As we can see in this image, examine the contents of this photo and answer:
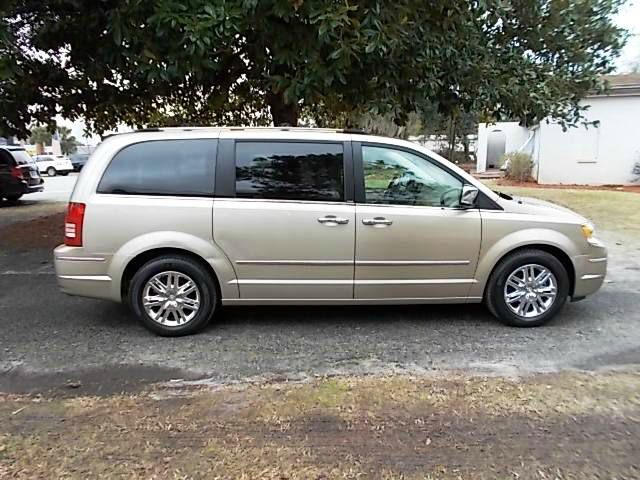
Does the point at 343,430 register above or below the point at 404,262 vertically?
below

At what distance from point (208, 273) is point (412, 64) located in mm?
3654

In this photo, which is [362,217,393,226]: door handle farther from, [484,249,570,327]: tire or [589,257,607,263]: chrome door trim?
[589,257,607,263]: chrome door trim

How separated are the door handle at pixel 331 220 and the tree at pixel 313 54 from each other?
1521mm

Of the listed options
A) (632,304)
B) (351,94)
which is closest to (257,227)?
(351,94)

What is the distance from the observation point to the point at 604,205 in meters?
13.2

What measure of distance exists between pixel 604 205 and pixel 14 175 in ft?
54.0

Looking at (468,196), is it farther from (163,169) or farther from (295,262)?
(163,169)

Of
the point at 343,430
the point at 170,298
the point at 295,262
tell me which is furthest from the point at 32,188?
the point at 343,430

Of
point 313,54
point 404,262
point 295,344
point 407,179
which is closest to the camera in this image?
point 295,344

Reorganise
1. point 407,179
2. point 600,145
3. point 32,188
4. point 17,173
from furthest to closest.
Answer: point 600,145, point 32,188, point 17,173, point 407,179

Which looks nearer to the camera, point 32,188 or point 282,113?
point 282,113

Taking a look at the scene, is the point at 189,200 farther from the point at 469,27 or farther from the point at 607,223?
the point at 607,223

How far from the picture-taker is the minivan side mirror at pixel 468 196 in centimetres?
491

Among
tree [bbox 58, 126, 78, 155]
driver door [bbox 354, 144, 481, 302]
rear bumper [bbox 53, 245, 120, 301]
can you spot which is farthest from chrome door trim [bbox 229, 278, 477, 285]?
tree [bbox 58, 126, 78, 155]
